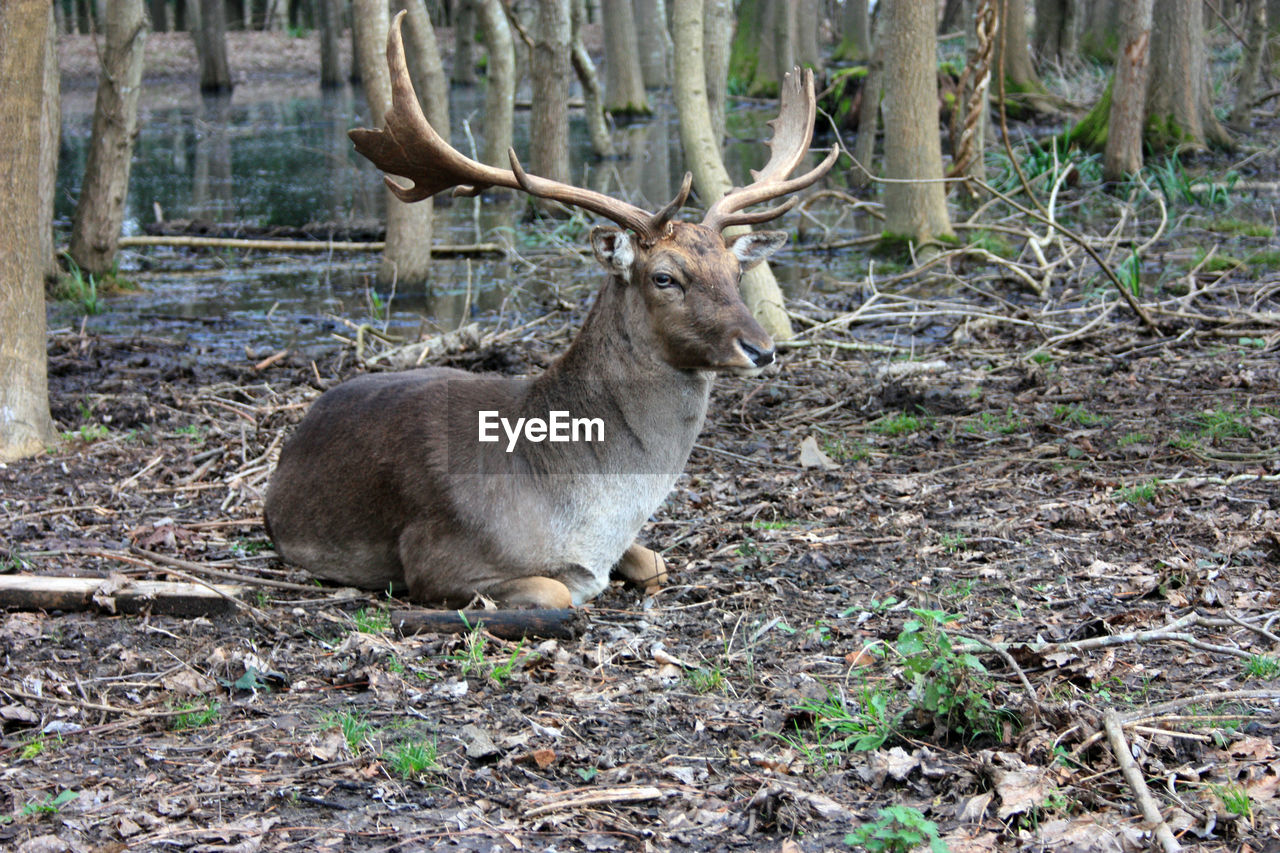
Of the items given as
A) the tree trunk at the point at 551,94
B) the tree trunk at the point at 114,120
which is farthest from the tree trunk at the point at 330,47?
the tree trunk at the point at 114,120

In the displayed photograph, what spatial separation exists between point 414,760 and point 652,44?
38.2m

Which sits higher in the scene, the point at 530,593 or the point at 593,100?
the point at 593,100

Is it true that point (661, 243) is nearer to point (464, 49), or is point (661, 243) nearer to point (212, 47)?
point (464, 49)

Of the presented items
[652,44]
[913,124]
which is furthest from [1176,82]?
[652,44]

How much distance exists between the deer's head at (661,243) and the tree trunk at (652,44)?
30.6 meters

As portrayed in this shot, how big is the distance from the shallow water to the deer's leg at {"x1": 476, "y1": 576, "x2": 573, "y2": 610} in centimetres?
586

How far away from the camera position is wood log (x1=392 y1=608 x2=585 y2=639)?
17.5 feet

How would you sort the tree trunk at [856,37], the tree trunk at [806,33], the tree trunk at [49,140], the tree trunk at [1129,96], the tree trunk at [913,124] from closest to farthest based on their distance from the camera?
the tree trunk at [49,140]
the tree trunk at [913,124]
the tree trunk at [1129,96]
the tree trunk at [806,33]
the tree trunk at [856,37]

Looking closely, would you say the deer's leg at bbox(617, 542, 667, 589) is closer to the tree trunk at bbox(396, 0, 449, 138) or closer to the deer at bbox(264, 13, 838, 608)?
the deer at bbox(264, 13, 838, 608)

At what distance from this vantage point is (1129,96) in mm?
17484

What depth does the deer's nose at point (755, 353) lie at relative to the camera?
17.9 feet

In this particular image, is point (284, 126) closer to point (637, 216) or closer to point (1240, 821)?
point (637, 216)

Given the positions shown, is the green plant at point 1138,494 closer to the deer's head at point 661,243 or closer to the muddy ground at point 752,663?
the muddy ground at point 752,663

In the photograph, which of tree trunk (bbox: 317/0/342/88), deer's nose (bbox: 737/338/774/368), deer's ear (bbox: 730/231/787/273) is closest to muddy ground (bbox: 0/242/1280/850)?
deer's nose (bbox: 737/338/774/368)
